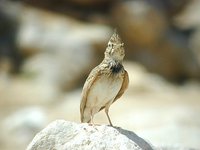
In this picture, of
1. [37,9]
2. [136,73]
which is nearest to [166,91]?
[136,73]

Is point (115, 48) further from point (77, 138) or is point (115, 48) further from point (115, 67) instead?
point (77, 138)

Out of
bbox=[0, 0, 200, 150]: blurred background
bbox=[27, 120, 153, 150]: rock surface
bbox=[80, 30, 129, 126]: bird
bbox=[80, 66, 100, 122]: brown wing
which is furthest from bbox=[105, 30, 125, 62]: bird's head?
bbox=[0, 0, 200, 150]: blurred background

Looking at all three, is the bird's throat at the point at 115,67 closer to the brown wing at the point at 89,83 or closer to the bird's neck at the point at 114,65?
the bird's neck at the point at 114,65

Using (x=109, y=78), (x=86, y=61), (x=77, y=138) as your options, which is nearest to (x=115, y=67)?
(x=109, y=78)

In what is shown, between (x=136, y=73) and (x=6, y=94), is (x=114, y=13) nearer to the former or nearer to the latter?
(x=136, y=73)

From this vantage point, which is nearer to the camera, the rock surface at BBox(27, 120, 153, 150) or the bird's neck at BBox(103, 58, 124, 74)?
the rock surface at BBox(27, 120, 153, 150)

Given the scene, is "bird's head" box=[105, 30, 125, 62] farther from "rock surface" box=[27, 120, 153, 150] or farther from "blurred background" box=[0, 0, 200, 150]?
"blurred background" box=[0, 0, 200, 150]
